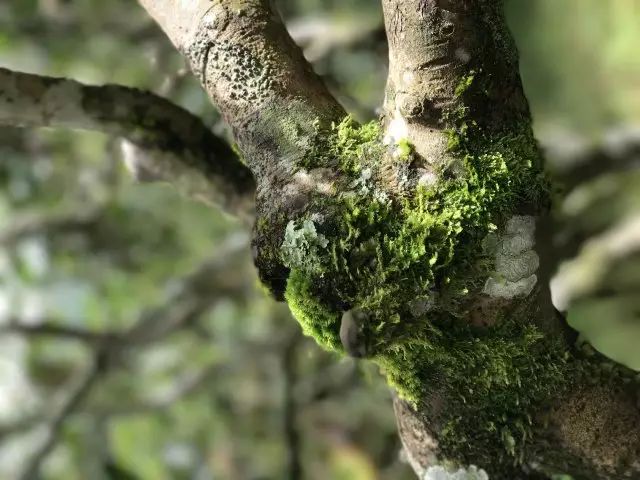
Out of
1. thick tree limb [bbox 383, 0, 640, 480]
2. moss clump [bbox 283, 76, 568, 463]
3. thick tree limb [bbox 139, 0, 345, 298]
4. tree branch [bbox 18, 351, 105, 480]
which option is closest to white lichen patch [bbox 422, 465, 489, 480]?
thick tree limb [bbox 383, 0, 640, 480]

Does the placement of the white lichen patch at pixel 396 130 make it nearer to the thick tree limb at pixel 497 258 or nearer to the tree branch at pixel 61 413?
the thick tree limb at pixel 497 258

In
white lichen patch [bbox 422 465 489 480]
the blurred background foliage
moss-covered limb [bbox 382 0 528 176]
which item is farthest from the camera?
the blurred background foliage

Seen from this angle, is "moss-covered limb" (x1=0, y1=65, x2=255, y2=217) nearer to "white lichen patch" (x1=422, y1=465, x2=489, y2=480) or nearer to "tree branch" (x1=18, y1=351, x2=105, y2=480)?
"white lichen patch" (x1=422, y1=465, x2=489, y2=480)

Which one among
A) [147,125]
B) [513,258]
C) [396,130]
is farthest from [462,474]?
[147,125]

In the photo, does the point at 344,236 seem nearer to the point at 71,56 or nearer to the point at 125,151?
the point at 125,151

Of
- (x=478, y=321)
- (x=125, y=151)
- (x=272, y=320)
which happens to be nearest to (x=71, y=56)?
(x=272, y=320)

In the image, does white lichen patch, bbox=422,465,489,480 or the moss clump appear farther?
white lichen patch, bbox=422,465,489,480
